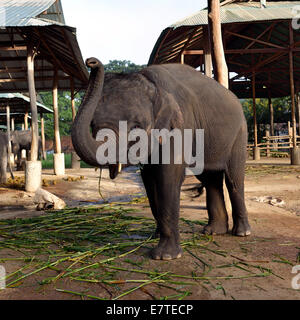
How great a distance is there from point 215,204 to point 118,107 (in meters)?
1.91

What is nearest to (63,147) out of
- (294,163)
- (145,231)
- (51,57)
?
(51,57)

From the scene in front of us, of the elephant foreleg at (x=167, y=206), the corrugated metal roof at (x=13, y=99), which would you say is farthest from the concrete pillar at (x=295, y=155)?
the corrugated metal roof at (x=13, y=99)

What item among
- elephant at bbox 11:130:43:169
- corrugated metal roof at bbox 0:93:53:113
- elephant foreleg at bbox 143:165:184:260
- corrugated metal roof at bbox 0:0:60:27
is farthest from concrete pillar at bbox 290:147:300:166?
corrugated metal roof at bbox 0:93:53:113

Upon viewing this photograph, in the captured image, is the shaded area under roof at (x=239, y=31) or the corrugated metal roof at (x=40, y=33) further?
the shaded area under roof at (x=239, y=31)

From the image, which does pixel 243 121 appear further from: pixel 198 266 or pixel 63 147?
pixel 63 147

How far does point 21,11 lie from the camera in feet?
31.1

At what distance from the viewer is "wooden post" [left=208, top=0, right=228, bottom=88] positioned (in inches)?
211

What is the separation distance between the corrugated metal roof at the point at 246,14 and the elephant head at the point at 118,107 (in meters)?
7.74

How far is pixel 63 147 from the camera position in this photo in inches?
1588

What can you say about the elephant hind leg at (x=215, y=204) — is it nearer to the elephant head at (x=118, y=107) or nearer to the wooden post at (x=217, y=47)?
the elephant head at (x=118, y=107)

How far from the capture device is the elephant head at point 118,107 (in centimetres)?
233

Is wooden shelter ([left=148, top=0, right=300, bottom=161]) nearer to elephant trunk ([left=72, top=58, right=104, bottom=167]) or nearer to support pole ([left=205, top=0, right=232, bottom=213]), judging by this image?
support pole ([left=205, top=0, right=232, bottom=213])

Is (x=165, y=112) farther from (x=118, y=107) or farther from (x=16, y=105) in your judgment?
(x=16, y=105)
